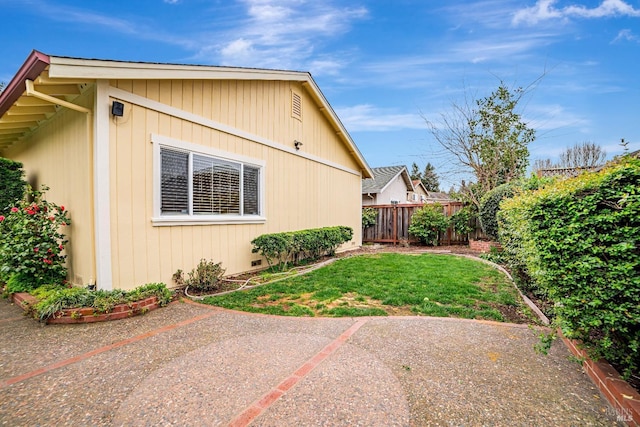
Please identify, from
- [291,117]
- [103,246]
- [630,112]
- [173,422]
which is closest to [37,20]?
[291,117]

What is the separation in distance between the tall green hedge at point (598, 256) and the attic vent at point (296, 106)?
23.6 feet

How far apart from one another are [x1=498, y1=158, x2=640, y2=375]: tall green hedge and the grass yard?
179cm

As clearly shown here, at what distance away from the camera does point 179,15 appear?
27.9ft

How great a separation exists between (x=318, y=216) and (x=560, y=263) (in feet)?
25.1

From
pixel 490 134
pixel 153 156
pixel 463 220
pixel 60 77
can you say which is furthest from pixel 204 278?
pixel 490 134

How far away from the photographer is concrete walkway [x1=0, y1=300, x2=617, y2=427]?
6.64 feet

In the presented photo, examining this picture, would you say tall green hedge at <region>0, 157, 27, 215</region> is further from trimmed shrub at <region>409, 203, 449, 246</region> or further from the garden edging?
trimmed shrub at <region>409, 203, 449, 246</region>

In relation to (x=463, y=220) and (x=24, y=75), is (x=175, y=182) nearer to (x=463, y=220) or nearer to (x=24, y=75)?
(x=24, y=75)

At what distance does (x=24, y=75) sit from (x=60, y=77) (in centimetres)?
75

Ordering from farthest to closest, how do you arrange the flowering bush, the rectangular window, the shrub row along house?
the rectangular window
the flowering bush
the shrub row along house

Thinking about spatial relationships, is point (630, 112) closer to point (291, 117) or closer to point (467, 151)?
point (467, 151)

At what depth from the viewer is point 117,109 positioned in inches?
175

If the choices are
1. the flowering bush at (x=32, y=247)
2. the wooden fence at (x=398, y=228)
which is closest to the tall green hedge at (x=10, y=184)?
the flowering bush at (x=32, y=247)

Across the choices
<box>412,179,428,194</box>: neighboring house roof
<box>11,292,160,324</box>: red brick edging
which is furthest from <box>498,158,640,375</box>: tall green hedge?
<box>412,179,428,194</box>: neighboring house roof
